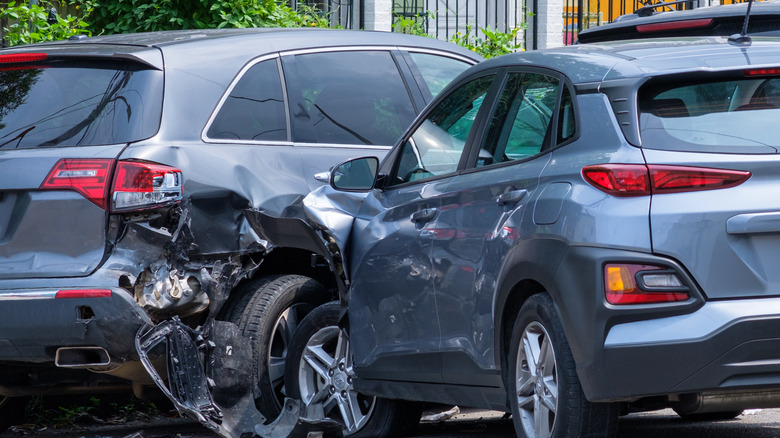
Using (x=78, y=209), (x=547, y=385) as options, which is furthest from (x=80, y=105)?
(x=547, y=385)

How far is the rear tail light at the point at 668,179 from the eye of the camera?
4.04 metres

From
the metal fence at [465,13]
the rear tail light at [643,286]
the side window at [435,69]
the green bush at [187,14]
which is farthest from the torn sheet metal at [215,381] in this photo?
the metal fence at [465,13]

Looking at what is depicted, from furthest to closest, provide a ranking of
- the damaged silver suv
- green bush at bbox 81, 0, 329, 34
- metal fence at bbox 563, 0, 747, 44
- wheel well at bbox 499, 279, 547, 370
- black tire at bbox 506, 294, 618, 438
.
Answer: metal fence at bbox 563, 0, 747, 44, green bush at bbox 81, 0, 329, 34, the damaged silver suv, wheel well at bbox 499, 279, 547, 370, black tire at bbox 506, 294, 618, 438

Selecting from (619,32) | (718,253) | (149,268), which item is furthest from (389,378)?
(619,32)

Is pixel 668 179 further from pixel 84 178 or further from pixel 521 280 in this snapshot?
pixel 84 178

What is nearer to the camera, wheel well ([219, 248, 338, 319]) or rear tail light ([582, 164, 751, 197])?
rear tail light ([582, 164, 751, 197])

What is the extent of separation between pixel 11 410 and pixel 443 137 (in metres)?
3.09

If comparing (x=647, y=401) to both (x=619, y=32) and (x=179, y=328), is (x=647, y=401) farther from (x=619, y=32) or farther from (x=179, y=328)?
(x=619, y=32)

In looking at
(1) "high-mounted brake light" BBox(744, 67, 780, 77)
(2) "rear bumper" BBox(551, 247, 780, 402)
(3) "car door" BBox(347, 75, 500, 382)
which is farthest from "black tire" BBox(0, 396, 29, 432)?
(1) "high-mounted brake light" BBox(744, 67, 780, 77)

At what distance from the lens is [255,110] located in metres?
6.41

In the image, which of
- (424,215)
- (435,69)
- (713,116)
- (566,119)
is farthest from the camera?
(435,69)

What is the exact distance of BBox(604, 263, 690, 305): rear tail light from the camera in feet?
13.0

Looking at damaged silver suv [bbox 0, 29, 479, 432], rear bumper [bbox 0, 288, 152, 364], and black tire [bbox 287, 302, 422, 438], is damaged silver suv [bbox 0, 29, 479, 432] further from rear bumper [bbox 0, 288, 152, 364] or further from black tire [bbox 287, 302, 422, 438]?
black tire [bbox 287, 302, 422, 438]

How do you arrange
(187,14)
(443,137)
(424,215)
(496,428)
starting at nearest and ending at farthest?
1. (424,215)
2. (443,137)
3. (496,428)
4. (187,14)
